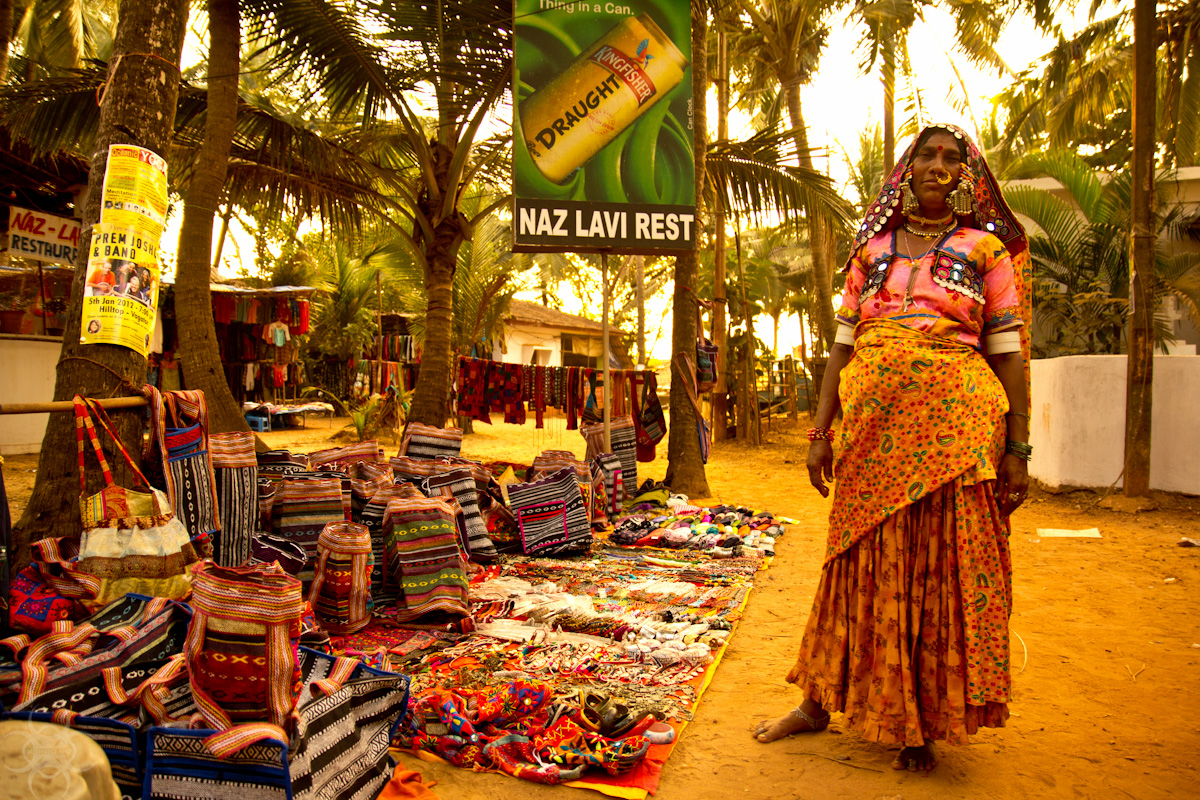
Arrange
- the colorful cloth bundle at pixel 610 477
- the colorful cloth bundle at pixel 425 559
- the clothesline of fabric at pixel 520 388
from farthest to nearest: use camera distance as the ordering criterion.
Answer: the clothesline of fabric at pixel 520 388 < the colorful cloth bundle at pixel 610 477 < the colorful cloth bundle at pixel 425 559

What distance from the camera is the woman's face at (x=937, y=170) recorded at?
2.50 m

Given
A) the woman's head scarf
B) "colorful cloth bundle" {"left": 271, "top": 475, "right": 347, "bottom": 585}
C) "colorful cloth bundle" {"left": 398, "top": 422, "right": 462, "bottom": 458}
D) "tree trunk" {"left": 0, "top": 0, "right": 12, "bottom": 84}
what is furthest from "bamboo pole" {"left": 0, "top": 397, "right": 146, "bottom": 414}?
"tree trunk" {"left": 0, "top": 0, "right": 12, "bottom": 84}

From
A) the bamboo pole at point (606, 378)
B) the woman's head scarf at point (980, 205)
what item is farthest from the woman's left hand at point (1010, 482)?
the bamboo pole at point (606, 378)

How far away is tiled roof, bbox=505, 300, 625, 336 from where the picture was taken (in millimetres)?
23969

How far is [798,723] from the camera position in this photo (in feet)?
8.77

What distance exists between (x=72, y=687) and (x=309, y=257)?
60.7 feet

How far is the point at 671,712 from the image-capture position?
2887mm

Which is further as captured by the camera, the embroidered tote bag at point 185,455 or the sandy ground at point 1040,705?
the embroidered tote bag at point 185,455

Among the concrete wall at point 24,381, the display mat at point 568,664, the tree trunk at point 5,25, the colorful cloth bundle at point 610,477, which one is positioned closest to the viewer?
the display mat at point 568,664

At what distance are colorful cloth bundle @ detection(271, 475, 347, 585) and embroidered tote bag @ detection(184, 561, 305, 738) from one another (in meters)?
1.76

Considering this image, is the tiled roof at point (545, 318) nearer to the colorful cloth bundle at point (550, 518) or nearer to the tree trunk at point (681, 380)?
the tree trunk at point (681, 380)

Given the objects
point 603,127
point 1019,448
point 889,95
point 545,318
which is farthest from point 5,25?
point 545,318

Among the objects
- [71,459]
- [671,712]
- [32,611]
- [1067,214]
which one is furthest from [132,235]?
[1067,214]

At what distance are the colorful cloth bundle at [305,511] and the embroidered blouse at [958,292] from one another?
2855 millimetres
